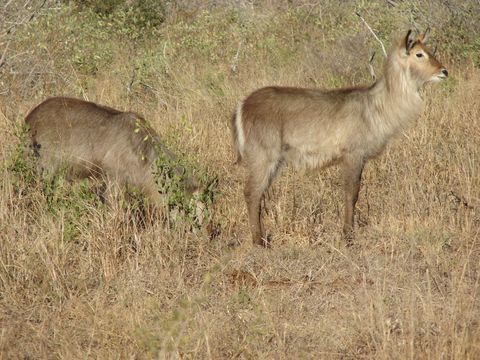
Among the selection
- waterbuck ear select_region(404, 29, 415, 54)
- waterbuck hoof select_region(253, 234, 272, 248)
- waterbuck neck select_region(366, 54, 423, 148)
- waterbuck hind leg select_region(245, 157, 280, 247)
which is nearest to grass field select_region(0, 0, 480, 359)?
waterbuck hoof select_region(253, 234, 272, 248)

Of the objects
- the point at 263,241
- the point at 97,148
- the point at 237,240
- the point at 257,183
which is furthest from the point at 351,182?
the point at 97,148

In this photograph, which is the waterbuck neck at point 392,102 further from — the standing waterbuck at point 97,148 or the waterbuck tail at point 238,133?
the standing waterbuck at point 97,148

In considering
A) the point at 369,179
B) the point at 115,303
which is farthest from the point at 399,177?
the point at 115,303

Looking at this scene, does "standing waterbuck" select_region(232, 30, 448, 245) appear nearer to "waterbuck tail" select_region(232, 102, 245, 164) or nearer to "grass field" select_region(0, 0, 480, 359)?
"waterbuck tail" select_region(232, 102, 245, 164)

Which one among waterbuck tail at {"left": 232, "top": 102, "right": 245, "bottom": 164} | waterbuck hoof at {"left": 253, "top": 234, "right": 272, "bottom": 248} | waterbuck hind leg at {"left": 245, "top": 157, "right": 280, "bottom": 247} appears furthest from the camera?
waterbuck tail at {"left": 232, "top": 102, "right": 245, "bottom": 164}

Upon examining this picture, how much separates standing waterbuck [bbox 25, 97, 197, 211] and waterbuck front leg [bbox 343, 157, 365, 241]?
109cm

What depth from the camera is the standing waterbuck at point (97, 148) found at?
5.49 m

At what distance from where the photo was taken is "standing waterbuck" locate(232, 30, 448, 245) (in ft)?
18.7

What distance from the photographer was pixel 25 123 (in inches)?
216

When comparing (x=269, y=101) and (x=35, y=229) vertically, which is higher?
(x=269, y=101)

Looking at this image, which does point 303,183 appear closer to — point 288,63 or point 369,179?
point 369,179

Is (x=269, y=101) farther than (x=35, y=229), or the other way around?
(x=269, y=101)

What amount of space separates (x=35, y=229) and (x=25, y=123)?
45.5 inches

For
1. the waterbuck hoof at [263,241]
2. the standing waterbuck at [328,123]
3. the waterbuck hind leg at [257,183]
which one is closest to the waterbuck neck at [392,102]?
the standing waterbuck at [328,123]
